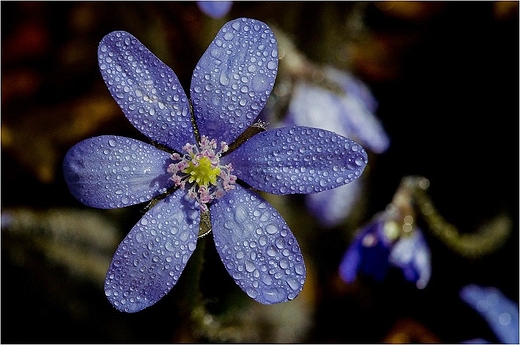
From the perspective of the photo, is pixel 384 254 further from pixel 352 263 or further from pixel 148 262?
pixel 148 262

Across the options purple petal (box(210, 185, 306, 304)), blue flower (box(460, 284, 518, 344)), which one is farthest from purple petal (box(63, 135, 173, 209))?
blue flower (box(460, 284, 518, 344))

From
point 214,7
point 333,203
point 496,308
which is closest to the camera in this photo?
point 214,7

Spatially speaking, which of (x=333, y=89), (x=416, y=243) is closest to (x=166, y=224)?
(x=416, y=243)

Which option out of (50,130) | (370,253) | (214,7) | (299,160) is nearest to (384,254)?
(370,253)

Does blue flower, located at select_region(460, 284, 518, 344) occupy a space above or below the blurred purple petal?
below

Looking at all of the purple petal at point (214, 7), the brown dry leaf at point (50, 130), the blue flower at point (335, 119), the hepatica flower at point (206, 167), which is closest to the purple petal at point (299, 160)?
the hepatica flower at point (206, 167)

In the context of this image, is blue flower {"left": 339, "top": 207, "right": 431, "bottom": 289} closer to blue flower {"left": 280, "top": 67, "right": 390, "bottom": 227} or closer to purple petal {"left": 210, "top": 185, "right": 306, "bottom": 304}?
blue flower {"left": 280, "top": 67, "right": 390, "bottom": 227}

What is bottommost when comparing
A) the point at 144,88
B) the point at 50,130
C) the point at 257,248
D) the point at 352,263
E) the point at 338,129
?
the point at 50,130
